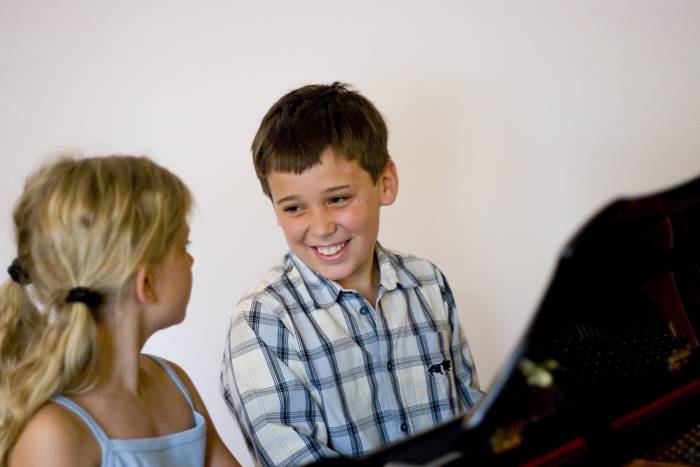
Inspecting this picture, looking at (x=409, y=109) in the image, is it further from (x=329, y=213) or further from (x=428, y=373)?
(x=428, y=373)

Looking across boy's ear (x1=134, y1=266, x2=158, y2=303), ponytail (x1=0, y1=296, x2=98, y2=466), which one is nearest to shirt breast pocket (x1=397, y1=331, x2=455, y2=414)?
boy's ear (x1=134, y1=266, x2=158, y2=303)

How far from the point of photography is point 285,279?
1.90 m

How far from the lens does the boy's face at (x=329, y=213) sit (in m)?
1.83

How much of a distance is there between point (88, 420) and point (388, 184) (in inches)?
35.9

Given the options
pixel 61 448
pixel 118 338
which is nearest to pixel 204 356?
pixel 118 338

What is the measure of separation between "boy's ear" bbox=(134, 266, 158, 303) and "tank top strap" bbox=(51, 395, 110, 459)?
0.22m

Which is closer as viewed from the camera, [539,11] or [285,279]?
[285,279]

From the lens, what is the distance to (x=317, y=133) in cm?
185

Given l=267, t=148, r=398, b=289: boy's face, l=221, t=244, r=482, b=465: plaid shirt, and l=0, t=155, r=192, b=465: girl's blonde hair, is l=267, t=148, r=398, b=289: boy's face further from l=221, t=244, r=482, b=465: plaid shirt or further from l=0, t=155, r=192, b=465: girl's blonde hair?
A: l=0, t=155, r=192, b=465: girl's blonde hair

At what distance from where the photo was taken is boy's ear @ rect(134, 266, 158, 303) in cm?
149

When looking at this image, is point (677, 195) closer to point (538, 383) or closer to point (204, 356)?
point (538, 383)

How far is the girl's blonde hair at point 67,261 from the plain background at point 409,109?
909 mm

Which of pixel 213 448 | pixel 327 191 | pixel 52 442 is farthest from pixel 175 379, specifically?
pixel 327 191

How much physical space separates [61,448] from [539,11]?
201 centimetres
